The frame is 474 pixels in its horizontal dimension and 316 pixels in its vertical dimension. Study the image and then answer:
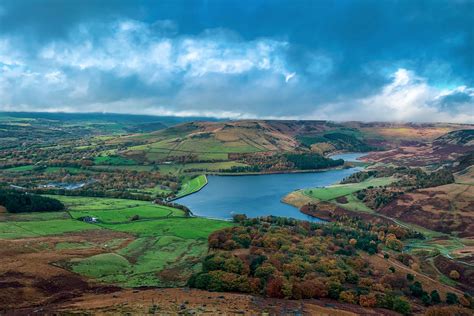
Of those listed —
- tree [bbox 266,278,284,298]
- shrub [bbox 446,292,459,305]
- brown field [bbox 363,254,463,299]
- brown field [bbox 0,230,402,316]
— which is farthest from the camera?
brown field [bbox 363,254,463,299]

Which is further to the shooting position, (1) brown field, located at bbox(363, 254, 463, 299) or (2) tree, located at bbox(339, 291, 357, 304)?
(1) brown field, located at bbox(363, 254, 463, 299)

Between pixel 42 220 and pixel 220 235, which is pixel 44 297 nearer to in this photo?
pixel 220 235

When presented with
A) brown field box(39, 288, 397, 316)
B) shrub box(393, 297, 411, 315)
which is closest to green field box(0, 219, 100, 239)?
brown field box(39, 288, 397, 316)

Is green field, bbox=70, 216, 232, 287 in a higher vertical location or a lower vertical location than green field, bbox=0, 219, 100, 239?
lower

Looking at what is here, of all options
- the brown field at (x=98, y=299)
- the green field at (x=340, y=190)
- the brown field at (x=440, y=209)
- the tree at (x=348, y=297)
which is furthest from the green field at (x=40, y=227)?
the brown field at (x=440, y=209)

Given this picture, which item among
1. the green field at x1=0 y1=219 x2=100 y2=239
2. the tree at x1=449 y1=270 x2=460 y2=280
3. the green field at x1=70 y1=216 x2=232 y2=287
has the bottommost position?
the tree at x1=449 y1=270 x2=460 y2=280

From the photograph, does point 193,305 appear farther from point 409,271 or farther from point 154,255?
point 409,271

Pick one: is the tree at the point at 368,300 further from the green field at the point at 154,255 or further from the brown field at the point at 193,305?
the green field at the point at 154,255

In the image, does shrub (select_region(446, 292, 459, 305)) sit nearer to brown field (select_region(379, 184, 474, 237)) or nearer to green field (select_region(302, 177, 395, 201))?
brown field (select_region(379, 184, 474, 237))

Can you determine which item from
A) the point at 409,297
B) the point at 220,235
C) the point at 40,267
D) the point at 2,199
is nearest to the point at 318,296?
Answer: the point at 409,297

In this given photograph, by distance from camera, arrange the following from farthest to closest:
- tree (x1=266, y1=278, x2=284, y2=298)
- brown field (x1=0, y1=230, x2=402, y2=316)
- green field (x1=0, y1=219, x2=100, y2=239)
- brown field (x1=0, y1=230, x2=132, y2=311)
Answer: green field (x1=0, y1=219, x2=100, y2=239), tree (x1=266, y1=278, x2=284, y2=298), brown field (x1=0, y1=230, x2=132, y2=311), brown field (x1=0, y1=230, x2=402, y2=316)
